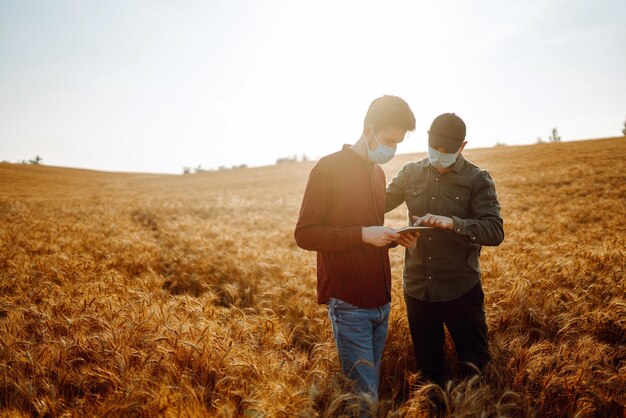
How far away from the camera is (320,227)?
202 centimetres

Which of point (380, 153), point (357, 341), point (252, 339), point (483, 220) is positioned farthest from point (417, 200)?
point (252, 339)

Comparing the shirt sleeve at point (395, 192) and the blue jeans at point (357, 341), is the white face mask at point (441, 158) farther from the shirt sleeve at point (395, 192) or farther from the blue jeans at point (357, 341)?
the blue jeans at point (357, 341)

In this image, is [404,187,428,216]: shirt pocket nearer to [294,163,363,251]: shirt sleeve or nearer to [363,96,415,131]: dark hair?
[363,96,415,131]: dark hair

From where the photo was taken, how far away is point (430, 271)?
2598 mm

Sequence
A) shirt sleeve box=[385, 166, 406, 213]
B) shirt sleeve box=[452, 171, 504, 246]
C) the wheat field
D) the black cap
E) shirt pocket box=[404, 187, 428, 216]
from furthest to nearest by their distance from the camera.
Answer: shirt sleeve box=[385, 166, 406, 213]
shirt pocket box=[404, 187, 428, 216]
the black cap
shirt sleeve box=[452, 171, 504, 246]
the wheat field

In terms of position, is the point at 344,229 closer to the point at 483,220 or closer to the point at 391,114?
the point at 391,114

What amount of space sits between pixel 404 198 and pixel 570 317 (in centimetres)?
219

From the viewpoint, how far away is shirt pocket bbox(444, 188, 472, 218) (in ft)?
8.57

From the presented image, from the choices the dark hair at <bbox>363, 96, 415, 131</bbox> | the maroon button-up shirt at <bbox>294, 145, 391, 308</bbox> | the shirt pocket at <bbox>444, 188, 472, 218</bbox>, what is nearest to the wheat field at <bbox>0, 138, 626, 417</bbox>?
the maroon button-up shirt at <bbox>294, 145, 391, 308</bbox>

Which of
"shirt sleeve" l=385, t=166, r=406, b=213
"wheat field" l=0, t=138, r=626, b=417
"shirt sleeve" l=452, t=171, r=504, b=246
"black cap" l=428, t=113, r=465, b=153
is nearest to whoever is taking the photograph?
"wheat field" l=0, t=138, r=626, b=417

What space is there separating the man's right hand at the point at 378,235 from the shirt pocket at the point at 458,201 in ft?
3.00

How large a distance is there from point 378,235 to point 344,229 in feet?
0.69

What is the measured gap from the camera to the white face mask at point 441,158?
8.27ft

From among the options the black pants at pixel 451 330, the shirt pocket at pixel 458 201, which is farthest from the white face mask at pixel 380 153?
the black pants at pixel 451 330
